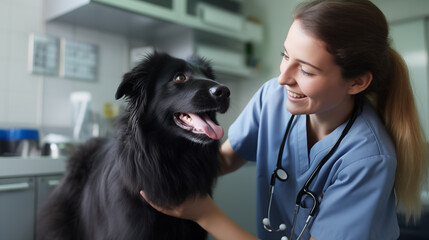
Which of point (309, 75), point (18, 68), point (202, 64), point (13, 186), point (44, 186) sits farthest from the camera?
point (18, 68)

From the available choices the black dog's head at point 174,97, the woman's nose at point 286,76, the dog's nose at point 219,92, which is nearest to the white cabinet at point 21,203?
the black dog's head at point 174,97

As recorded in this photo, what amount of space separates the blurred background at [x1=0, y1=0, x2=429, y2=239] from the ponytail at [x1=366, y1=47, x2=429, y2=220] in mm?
760

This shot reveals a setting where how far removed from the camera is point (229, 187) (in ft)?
7.41

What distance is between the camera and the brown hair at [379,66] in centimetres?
85

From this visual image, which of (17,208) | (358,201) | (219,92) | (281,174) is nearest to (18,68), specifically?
(17,208)

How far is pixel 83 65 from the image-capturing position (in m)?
2.37

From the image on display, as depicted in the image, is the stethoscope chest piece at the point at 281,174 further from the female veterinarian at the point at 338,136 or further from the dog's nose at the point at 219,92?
the dog's nose at the point at 219,92

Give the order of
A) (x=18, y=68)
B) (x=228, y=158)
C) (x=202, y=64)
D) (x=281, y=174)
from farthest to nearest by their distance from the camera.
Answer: (x=18, y=68) → (x=228, y=158) → (x=202, y=64) → (x=281, y=174)

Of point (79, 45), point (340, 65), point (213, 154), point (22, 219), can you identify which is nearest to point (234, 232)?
point (213, 154)

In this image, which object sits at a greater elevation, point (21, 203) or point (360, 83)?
point (360, 83)

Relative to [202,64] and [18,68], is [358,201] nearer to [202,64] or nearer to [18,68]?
[202,64]

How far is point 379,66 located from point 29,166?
145 centimetres

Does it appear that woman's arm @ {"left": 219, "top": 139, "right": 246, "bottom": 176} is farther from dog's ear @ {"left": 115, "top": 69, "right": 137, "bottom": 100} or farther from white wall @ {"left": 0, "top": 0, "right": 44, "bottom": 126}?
white wall @ {"left": 0, "top": 0, "right": 44, "bottom": 126}

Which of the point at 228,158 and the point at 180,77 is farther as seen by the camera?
the point at 228,158
